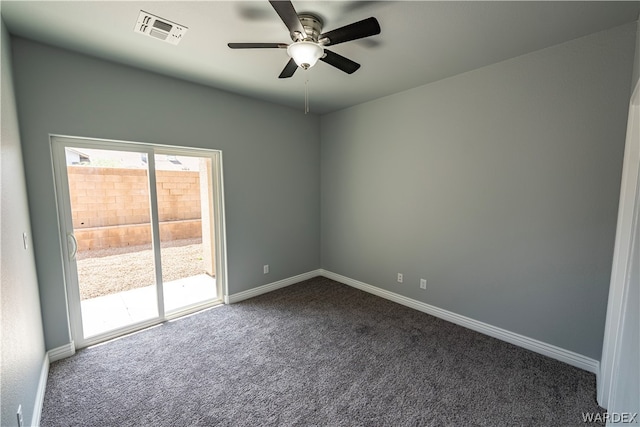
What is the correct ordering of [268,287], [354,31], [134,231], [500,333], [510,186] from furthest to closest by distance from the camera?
1. [268,287]
2. [134,231]
3. [500,333]
4. [510,186]
5. [354,31]

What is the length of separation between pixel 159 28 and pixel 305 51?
1.15m

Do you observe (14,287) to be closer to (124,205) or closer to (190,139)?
(124,205)

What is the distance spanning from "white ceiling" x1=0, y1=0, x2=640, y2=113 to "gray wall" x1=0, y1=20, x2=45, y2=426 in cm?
44

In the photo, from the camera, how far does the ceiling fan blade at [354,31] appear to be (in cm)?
152

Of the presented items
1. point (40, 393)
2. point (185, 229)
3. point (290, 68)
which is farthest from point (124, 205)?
point (290, 68)

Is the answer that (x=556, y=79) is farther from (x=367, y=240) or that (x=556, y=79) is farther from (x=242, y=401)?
(x=242, y=401)

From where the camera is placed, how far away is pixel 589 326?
214 cm

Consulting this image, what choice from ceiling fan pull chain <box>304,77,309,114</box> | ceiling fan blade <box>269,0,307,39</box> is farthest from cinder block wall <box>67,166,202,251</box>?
ceiling fan blade <box>269,0,307,39</box>

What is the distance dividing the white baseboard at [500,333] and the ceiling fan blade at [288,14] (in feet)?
9.97

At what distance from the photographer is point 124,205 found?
2.69 metres

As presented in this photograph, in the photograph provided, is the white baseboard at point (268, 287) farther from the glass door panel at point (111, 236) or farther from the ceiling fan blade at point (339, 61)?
the ceiling fan blade at point (339, 61)

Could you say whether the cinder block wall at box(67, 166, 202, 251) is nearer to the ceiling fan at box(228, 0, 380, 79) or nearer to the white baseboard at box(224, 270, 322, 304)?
the white baseboard at box(224, 270, 322, 304)

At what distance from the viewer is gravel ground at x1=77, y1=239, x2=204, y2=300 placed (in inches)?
101

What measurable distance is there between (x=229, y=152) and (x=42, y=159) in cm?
164
